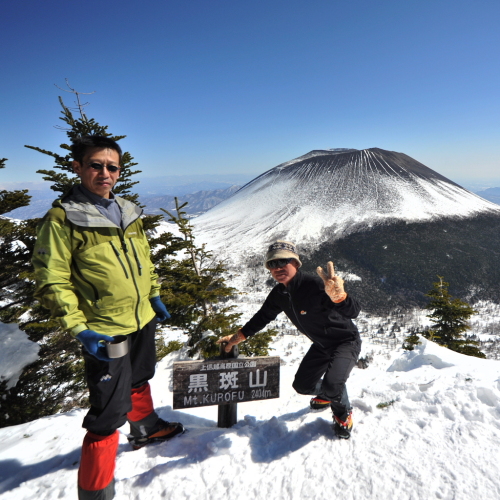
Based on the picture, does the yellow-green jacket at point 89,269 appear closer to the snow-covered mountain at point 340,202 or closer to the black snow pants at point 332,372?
the black snow pants at point 332,372

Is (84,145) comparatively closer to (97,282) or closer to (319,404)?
(97,282)

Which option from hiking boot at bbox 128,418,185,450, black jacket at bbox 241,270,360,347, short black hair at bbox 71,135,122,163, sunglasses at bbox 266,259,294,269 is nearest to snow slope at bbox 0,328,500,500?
hiking boot at bbox 128,418,185,450

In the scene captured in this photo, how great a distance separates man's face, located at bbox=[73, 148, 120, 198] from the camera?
2.65 meters

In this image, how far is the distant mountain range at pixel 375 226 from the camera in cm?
6281

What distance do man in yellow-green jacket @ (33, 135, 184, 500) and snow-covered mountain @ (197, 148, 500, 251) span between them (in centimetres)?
7418

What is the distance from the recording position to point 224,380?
3.67 meters

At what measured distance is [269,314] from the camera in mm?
3938

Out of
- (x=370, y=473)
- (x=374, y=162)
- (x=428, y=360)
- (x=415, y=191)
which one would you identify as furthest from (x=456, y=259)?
(x=370, y=473)

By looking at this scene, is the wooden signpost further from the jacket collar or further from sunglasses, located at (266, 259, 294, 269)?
sunglasses, located at (266, 259, 294, 269)

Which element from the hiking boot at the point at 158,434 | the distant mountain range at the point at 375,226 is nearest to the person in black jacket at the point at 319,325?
the hiking boot at the point at 158,434

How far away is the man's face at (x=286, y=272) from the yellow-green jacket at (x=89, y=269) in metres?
1.56

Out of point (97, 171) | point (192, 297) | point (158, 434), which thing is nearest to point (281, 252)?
point (97, 171)

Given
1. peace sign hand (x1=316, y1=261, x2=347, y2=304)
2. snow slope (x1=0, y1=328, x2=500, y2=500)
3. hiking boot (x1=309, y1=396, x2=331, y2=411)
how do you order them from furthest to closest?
hiking boot (x1=309, y1=396, x2=331, y2=411) → peace sign hand (x1=316, y1=261, x2=347, y2=304) → snow slope (x1=0, y1=328, x2=500, y2=500)

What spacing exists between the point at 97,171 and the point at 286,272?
7.75 feet
